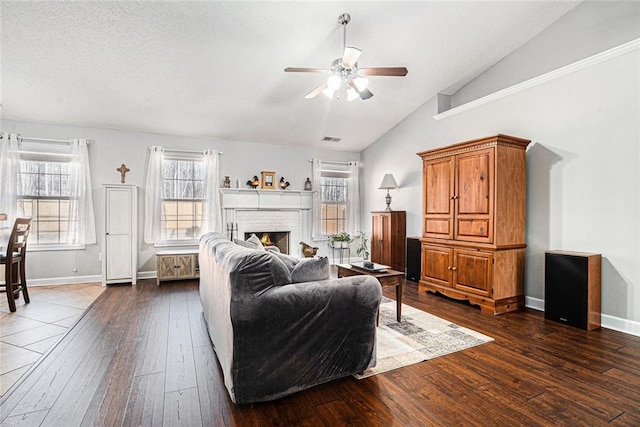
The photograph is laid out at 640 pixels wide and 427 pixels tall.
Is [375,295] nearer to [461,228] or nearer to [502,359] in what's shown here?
[502,359]

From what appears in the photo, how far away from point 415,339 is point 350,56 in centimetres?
283

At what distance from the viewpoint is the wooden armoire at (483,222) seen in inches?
151

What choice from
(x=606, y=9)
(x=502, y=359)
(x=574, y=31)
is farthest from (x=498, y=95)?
(x=502, y=359)

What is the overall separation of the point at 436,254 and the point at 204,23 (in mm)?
4219

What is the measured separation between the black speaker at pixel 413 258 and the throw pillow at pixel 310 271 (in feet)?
11.9

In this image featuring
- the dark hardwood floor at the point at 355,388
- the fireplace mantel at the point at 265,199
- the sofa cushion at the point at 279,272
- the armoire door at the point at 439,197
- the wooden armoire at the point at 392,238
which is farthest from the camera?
the fireplace mantel at the point at 265,199

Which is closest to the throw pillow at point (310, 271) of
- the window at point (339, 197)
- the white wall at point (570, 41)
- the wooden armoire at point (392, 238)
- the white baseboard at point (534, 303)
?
the white baseboard at point (534, 303)

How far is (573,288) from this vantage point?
3363 millimetres

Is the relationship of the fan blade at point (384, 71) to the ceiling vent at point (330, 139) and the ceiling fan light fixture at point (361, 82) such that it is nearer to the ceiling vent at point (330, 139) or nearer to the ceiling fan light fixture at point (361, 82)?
the ceiling fan light fixture at point (361, 82)

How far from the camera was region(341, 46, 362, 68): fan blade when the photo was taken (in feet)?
9.80

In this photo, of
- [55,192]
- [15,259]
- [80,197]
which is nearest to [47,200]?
[55,192]

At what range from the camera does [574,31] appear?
12.6ft

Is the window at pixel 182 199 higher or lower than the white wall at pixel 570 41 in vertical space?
lower

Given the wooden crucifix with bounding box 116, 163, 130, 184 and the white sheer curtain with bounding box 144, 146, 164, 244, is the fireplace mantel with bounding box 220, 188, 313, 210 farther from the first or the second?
the wooden crucifix with bounding box 116, 163, 130, 184
